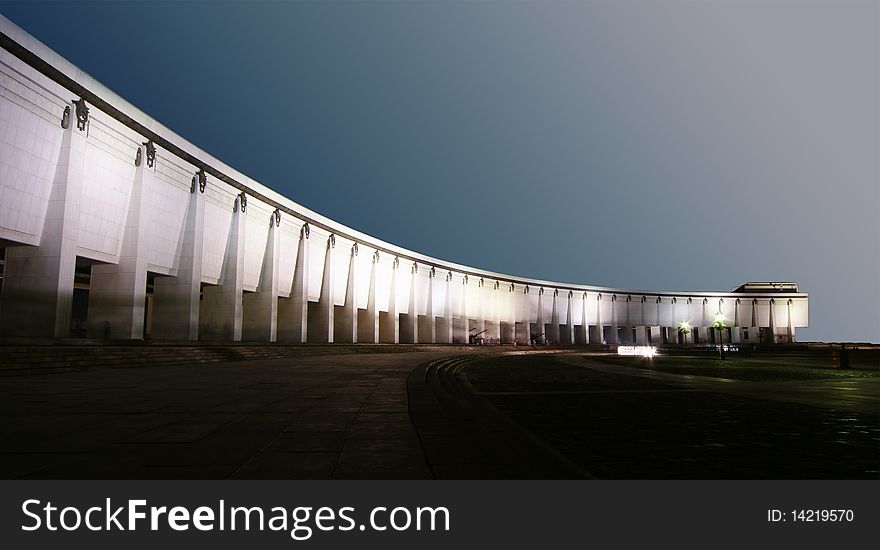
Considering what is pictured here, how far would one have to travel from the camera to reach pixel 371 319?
55688mm

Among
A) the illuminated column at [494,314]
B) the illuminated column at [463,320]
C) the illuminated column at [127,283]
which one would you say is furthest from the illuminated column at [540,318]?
the illuminated column at [127,283]

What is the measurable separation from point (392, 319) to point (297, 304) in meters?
17.7

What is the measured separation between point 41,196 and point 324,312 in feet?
87.7

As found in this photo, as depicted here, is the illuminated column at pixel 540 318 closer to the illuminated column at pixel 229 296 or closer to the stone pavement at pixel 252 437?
the illuminated column at pixel 229 296

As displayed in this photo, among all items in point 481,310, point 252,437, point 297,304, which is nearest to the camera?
point 252,437

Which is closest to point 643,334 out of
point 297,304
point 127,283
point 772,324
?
point 772,324

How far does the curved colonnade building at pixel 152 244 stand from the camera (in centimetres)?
2177

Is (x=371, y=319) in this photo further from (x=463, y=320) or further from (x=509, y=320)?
(x=509, y=320)

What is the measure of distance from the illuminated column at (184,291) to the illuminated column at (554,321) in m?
72.7

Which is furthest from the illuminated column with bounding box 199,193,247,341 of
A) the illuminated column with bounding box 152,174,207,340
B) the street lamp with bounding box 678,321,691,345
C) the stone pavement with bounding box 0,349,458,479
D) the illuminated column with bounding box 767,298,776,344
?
the illuminated column with bounding box 767,298,776,344

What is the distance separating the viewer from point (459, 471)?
4156 mm

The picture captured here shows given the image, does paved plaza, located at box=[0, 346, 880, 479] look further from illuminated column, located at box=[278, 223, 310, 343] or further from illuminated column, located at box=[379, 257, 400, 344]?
illuminated column, located at box=[379, 257, 400, 344]

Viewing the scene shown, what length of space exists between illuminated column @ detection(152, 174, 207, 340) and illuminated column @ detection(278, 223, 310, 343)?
12.0 m

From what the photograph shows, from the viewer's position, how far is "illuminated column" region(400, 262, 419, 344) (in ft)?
209
